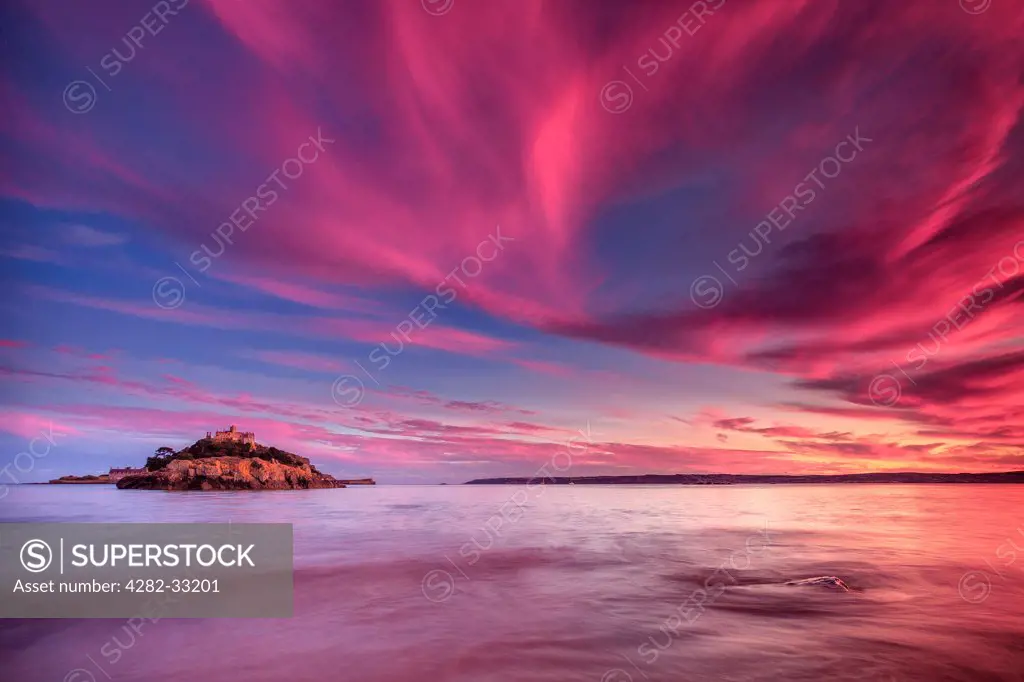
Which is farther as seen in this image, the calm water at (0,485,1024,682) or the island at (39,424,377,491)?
the island at (39,424,377,491)

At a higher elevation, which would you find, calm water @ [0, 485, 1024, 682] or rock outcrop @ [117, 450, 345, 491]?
rock outcrop @ [117, 450, 345, 491]

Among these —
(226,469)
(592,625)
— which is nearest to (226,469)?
(226,469)

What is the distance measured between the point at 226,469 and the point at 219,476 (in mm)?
2358

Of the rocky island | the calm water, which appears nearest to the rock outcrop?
the rocky island

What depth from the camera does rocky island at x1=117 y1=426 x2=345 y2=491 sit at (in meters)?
126

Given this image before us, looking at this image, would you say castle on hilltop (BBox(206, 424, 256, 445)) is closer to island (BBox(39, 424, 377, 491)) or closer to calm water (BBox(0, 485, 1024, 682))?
island (BBox(39, 424, 377, 491))

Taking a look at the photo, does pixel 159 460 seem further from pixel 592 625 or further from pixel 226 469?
pixel 592 625

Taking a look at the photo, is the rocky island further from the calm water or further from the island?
the calm water

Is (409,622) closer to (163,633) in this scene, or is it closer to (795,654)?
(163,633)

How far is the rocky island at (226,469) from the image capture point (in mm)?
125750

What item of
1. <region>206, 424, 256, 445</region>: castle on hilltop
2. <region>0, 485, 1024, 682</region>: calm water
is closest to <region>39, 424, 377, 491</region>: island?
<region>206, 424, 256, 445</region>: castle on hilltop

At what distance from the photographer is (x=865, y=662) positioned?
11.1m

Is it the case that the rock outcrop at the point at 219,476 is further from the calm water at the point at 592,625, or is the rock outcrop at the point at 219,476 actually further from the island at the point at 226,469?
the calm water at the point at 592,625

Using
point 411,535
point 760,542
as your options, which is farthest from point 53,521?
point 760,542
